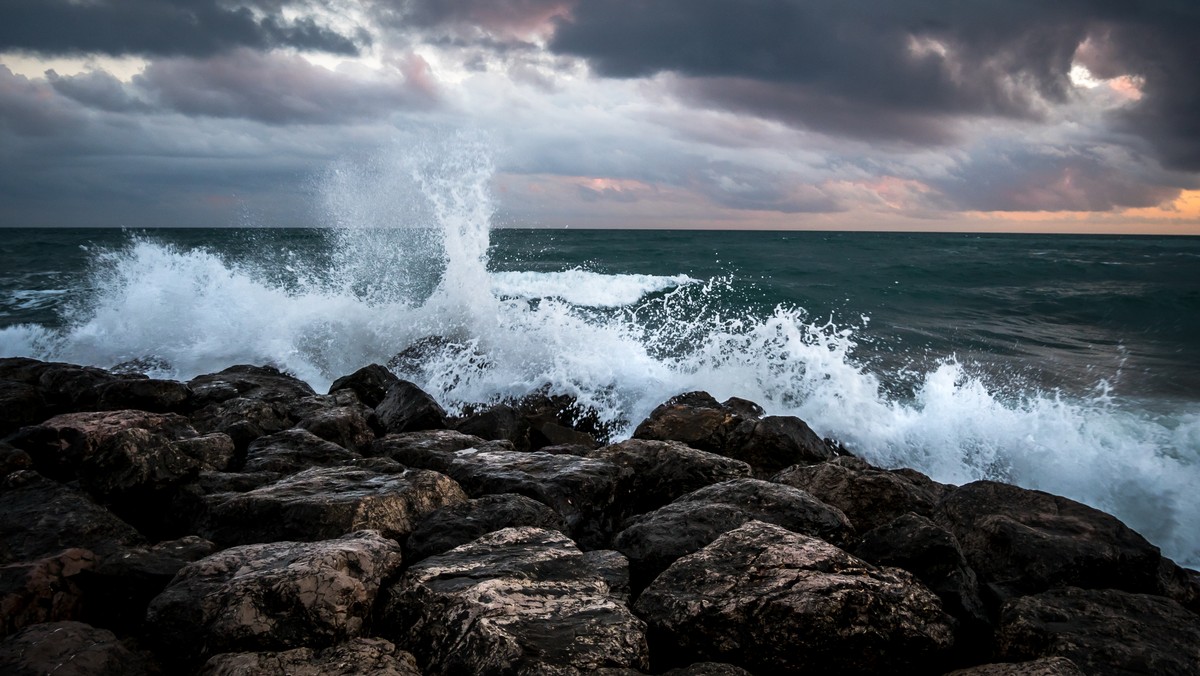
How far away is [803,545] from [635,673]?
38.3 inches

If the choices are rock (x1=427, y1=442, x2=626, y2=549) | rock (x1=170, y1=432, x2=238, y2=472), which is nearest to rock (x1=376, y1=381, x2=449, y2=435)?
rock (x1=170, y1=432, x2=238, y2=472)

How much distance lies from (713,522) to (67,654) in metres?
2.56

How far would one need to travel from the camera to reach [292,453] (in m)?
4.75

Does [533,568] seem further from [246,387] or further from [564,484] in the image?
[246,387]

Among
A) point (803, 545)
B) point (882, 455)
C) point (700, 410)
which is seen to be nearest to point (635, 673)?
point (803, 545)

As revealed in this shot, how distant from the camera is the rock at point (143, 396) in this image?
20.4 feet

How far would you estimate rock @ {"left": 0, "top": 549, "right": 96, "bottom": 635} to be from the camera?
2.75 metres

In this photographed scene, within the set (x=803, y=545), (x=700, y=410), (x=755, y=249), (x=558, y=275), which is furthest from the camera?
(x=755, y=249)

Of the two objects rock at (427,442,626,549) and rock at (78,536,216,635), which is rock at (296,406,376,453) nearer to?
rock at (427,442,626,549)

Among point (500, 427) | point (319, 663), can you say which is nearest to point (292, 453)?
point (500, 427)

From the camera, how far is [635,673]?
2436 mm

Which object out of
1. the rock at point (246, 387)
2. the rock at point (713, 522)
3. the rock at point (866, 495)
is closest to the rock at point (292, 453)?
the rock at point (246, 387)

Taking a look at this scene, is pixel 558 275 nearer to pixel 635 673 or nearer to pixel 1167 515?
pixel 1167 515

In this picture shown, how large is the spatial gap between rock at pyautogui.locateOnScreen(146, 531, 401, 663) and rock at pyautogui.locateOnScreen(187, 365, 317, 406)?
3977mm
